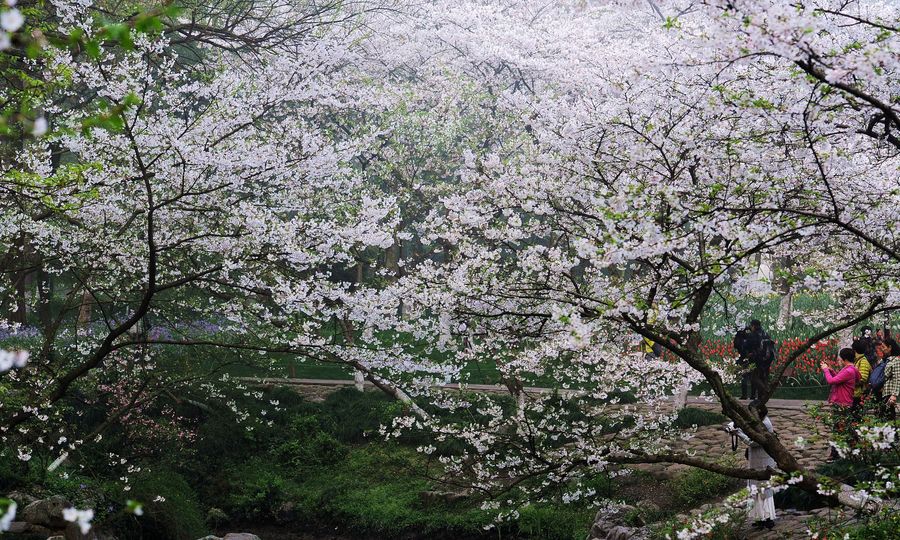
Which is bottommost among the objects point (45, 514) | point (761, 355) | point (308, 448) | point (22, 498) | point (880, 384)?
point (45, 514)

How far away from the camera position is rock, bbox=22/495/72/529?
8711 mm

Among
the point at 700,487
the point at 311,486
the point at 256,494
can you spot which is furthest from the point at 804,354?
the point at 256,494

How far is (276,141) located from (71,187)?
168 inches

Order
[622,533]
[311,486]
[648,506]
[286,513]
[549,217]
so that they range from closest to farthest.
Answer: [622,533] < [549,217] < [648,506] < [286,513] < [311,486]

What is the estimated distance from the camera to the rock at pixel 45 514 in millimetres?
8711

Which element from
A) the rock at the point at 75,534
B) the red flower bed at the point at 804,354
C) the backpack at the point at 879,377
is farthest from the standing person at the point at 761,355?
the rock at the point at 75,534

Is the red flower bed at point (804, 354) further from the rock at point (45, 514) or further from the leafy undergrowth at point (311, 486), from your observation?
the rock at point (45, 514)

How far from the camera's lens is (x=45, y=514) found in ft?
28.7

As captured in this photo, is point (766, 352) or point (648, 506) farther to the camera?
point (766, 352)

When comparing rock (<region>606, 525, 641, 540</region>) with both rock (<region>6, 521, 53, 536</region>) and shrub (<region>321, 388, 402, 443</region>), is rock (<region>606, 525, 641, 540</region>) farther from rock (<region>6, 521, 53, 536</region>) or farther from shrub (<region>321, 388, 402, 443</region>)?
rock (<region>6, 521, 53, 536</region>)

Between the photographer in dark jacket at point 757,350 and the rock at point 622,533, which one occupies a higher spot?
the photographer in dark jacket at point 757,350

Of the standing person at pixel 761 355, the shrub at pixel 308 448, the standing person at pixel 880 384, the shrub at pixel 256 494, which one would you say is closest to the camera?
the standing person at pixel 880 384

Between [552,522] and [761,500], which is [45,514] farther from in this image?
[761,500]

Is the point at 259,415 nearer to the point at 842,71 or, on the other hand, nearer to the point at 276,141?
the point at 276,141
